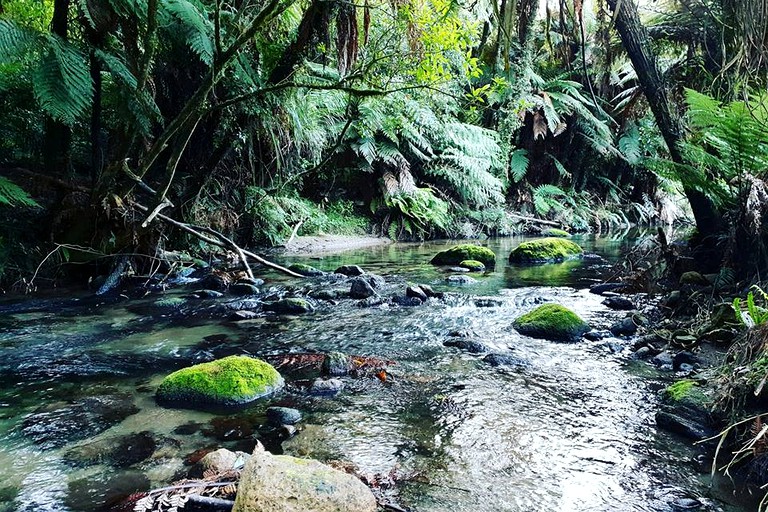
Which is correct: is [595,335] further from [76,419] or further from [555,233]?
[555,233]

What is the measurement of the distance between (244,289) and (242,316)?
1.32 meters

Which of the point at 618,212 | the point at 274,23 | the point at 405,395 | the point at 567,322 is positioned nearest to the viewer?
the point at 405,395

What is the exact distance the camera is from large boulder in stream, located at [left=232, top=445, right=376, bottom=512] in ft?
5.86

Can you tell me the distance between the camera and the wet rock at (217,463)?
7.20ft

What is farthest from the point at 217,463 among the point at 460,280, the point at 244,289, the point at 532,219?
the point at 532,219

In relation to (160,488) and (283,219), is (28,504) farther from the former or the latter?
(283,219)

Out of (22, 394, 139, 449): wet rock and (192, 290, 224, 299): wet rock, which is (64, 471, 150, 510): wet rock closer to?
(22, 394, 139, 449): wet rock

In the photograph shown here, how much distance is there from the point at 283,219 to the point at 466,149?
594 centimetres

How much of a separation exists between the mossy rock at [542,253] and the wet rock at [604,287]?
2932 millimetres

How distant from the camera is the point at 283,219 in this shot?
10.5m

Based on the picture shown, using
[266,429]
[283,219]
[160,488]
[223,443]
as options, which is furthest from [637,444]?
[283,219]

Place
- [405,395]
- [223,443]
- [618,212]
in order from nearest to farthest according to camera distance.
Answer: [223,443] < [405,395] < [618,212]

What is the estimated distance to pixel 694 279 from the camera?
5.25m

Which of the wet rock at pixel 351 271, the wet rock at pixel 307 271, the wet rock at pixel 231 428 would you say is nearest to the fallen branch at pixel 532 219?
the wet rock at pixel 351 271
